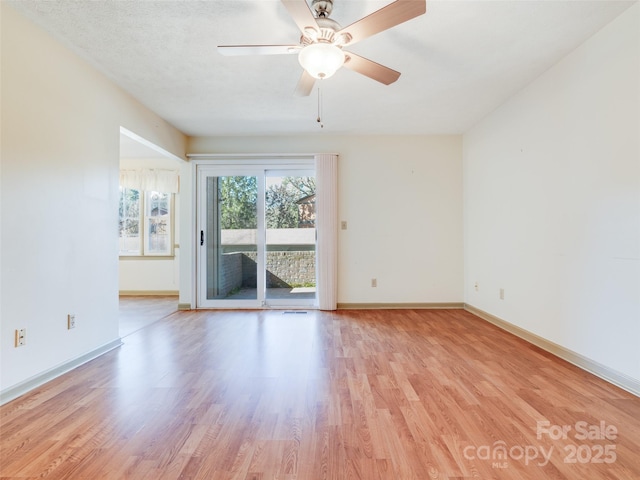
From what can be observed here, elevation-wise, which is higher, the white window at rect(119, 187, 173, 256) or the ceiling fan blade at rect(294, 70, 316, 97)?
the ceiling fan blade at rect(294, 70, 316, 97)

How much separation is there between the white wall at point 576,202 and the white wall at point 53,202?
4.00 m

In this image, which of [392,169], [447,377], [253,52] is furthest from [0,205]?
[392,169]

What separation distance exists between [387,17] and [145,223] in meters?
5.61

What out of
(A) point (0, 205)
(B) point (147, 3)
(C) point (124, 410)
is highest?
(B) point (147, 3)

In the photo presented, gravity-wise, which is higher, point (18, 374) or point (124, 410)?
point (18, 374)

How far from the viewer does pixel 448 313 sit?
13.4 ft

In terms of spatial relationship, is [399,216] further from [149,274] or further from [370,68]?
[149,274]

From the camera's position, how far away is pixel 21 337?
1.96 m

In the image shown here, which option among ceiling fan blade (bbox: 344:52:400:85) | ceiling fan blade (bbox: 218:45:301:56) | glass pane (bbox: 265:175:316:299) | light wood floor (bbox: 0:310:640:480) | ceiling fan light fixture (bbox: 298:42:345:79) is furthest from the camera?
glass pane (bbox: 265:175:316:299)

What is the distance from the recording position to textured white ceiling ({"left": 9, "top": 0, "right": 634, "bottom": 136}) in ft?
6.36

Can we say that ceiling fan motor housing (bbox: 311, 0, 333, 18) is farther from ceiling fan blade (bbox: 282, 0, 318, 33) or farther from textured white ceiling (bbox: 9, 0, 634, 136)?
ceiling fan blade (bbox: 282, 0, 318, 33)

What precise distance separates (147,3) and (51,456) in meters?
2.55

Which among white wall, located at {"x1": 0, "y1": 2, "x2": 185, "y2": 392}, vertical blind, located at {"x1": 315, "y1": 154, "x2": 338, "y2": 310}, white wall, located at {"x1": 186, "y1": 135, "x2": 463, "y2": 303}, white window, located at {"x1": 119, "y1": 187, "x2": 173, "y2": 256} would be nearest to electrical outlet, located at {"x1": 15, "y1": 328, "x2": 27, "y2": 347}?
white wall, located at {"x1": 0, "y1": 2, "x2": 185, "y2": 392}

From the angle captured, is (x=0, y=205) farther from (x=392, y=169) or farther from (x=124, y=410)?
(x=392, y=169)
